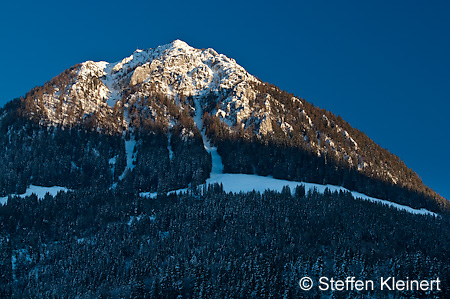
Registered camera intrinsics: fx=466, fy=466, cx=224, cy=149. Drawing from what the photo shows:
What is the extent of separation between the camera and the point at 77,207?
192125mm

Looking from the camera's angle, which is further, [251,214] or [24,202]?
[24,202]

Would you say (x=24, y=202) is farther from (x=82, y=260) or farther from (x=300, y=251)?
(x=300, y=251)

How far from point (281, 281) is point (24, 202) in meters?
115

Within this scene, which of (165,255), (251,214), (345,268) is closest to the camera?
(345,268)

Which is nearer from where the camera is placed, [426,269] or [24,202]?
[426,269]

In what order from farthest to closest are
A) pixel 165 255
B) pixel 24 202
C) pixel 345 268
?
pixel 24 202, pixel 165 255, pixel 345 268

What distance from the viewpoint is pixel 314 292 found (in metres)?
136

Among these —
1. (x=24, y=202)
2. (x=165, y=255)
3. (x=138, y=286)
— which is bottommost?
(x=138, y=286)

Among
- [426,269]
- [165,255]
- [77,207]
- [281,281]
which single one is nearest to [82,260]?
[165,255]

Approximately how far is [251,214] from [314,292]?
44.6 metres

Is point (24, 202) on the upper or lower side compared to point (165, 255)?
upper

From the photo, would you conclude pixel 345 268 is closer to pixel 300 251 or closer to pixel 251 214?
pixel 300 251

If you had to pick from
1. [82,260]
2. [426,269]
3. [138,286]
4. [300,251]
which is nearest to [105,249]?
[82,260]

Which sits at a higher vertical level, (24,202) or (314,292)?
(24,202)
